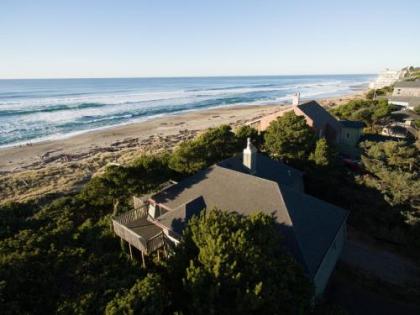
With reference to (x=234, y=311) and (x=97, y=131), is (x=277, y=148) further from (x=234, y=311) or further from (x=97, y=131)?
(x=97, y=131)

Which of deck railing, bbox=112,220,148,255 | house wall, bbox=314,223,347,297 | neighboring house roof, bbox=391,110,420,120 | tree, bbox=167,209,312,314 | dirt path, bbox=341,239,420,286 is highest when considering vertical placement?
tree, bbox=167,209,312,314

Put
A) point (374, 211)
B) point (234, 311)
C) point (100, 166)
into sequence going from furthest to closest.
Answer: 1. point (100, 166)
2. point (374, 211)
3. point (234, 311)

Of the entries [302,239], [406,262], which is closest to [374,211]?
[406,262]

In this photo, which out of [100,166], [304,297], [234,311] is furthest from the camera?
[100,166]

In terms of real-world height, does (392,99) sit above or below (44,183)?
above

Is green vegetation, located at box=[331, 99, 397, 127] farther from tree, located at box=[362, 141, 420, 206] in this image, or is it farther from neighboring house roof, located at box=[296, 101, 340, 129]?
tree, located at box=[362, 141, 420, 206]

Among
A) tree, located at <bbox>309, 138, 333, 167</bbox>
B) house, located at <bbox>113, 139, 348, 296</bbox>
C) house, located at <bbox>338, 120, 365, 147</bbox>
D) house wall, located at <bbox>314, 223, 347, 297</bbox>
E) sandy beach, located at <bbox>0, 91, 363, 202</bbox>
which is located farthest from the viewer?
house, located at <bbox>338, 120, 365, 147</bbox>

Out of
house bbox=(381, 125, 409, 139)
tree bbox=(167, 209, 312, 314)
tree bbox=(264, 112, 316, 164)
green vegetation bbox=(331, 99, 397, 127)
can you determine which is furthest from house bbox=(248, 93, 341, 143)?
tree bbox=(167, 209, 312, 314)
